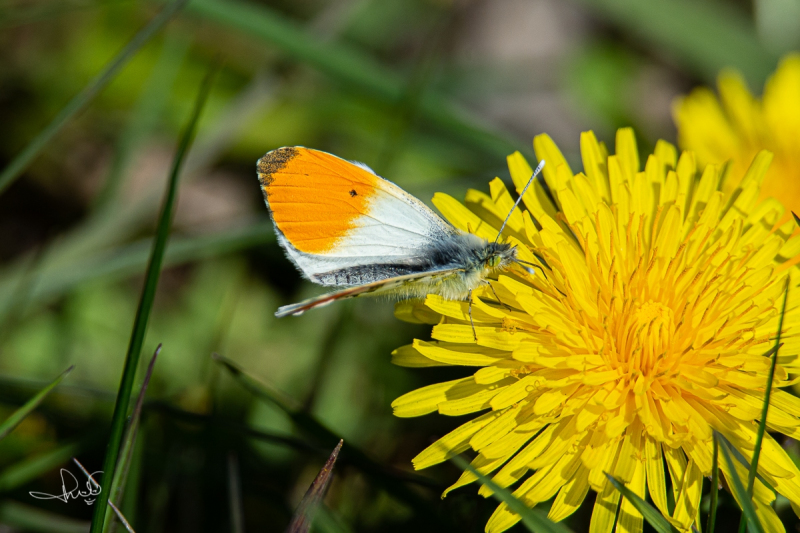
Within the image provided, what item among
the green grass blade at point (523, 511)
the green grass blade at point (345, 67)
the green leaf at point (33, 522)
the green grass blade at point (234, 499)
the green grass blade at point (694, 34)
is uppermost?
the green grass blade at point (694, 34)

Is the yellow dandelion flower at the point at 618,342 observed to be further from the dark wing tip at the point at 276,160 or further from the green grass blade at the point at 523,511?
the dark wing tip at the point at 276,160

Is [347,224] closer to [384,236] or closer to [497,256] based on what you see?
[384,236]

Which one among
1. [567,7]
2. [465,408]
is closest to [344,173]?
[465,408]

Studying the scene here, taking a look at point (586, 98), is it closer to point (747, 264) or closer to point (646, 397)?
point (747, 264)

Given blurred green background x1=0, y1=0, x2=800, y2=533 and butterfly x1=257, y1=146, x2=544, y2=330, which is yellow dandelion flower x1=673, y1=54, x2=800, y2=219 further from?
butterfly x1=257, y1=146, x2=544, y2=330

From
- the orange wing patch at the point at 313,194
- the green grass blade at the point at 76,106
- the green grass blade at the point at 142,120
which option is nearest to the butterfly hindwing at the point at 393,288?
the orange wing patch at the point at 313,194

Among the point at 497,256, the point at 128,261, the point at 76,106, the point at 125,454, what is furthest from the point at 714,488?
the point at 128,261
